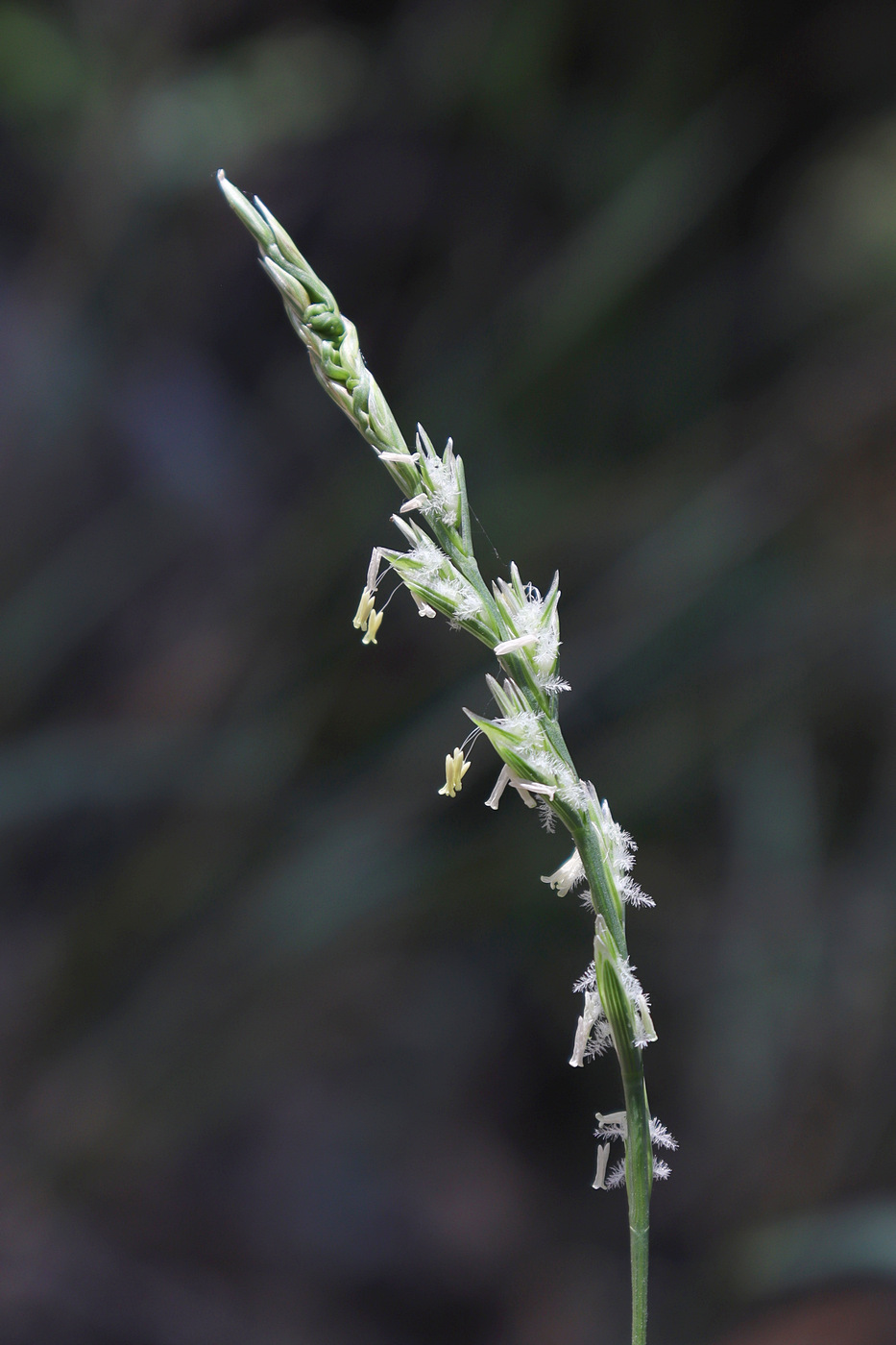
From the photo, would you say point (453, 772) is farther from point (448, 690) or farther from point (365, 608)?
point (448, 690)

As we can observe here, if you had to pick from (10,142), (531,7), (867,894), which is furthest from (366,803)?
(10,142)

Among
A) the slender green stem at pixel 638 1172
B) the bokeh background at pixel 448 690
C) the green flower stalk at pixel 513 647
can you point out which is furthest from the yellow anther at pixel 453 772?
the bokeh background at pixel 448 690

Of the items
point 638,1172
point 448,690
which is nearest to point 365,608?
point 638,1172

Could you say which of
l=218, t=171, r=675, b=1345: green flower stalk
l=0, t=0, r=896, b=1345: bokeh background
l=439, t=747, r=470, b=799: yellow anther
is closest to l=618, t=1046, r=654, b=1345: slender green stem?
l=218, t=171, r=675, b=1345: green flower stalk

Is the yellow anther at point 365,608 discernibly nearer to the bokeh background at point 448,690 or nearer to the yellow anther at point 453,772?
the yellow anther at point 453,772

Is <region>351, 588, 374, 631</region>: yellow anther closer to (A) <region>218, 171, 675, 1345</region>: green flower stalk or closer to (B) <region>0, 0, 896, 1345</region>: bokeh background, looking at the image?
(A) <region>218, 171, 675, 1345</region>: green flower stalk
